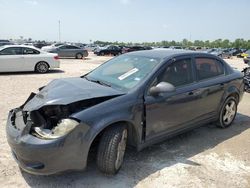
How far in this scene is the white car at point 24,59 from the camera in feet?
42.5

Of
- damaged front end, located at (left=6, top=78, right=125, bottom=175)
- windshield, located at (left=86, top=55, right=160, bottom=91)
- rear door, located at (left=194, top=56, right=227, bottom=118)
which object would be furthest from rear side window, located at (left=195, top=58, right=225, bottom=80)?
damaged front end, located at (left=6, top=78, right=125, bottom=175)

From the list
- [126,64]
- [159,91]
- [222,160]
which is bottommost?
[222,160]

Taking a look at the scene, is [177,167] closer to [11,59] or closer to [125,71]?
[125,71]

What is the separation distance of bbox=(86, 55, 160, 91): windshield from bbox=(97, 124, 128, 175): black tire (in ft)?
2.29

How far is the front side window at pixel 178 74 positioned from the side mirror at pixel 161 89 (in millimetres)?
161

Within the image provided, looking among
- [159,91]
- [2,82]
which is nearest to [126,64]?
[159,91]

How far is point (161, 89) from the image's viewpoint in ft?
12.9

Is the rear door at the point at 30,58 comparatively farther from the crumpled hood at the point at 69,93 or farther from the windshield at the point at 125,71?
the crumpled hood at the point at 69,93

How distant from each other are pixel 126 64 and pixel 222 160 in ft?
7.14

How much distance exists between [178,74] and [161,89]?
0.79m

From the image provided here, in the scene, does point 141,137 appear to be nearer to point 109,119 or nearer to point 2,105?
point 109,119

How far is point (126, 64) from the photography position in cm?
475

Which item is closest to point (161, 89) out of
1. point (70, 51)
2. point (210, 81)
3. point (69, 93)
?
point (69, 93)

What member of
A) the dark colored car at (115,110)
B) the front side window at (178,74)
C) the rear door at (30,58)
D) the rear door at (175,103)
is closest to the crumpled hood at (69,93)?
the dark colored car at (115,110)
